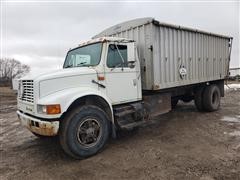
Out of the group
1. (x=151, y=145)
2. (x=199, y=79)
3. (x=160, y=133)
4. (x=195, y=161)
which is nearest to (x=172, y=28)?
(x=199, y=79)

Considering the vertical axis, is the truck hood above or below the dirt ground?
above

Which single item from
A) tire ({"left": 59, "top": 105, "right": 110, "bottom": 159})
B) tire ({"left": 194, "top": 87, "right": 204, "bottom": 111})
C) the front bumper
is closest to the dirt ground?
tire ({"left": 59, "top": 105, "right": 110, "bottom": 159})

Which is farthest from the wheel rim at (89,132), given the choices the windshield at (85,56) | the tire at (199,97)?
the tire at (199,97)

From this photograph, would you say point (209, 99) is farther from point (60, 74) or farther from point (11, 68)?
point (11, 68)

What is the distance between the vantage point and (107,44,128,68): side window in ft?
16.2

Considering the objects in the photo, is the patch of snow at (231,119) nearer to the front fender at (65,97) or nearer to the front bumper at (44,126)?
the front fender at (65,97)

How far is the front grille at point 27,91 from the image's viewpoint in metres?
4.29

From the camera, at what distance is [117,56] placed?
509 cm

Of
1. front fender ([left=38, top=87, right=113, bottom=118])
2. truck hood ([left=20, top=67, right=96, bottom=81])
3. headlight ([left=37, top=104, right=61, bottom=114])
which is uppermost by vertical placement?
truck hood ([left=20, top=67, right=96, bottom=81])

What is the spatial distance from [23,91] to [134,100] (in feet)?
8.30

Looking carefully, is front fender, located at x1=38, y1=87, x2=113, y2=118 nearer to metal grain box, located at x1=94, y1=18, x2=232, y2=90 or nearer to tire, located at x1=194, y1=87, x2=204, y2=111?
metal grain box, located at x1=94, y1=18, x2=232, y2=90

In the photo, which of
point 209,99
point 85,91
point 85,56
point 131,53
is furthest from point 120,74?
point 209,99

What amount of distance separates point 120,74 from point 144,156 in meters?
1.88

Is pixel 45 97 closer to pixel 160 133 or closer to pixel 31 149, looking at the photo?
pixel 31 149
